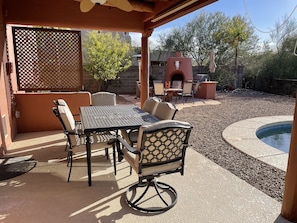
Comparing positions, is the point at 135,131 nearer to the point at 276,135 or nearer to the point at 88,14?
the point at 88,14

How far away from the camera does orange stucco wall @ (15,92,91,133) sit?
15.9 feet


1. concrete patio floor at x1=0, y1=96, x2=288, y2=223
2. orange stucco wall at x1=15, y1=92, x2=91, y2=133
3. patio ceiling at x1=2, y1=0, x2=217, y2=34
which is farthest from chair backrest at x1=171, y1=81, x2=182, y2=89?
concrete patio floor at x1=0, y1=96, x2=288, y2=223

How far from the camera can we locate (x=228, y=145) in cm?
426

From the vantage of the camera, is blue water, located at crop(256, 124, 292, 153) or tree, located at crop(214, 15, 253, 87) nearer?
blue water, located at crop(256, 124, 292, 153)

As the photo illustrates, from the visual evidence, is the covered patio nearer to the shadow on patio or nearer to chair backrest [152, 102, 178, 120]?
the shadow on patio

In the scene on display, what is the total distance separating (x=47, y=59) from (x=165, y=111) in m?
3.63

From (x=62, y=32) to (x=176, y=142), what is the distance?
435 centimetres

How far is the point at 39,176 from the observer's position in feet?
9.83

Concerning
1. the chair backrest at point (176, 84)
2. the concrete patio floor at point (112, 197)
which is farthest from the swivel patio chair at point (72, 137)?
the chair backrest at point (176, 84)

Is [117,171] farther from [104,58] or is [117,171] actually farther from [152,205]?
[104,58]

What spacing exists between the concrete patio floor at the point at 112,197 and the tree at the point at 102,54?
6310 mm

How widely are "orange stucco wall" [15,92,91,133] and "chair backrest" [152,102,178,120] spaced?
8.80 ft

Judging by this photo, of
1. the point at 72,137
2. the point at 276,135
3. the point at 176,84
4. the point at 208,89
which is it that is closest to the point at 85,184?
the point at 72,137

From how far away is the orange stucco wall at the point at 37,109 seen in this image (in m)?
4.85
